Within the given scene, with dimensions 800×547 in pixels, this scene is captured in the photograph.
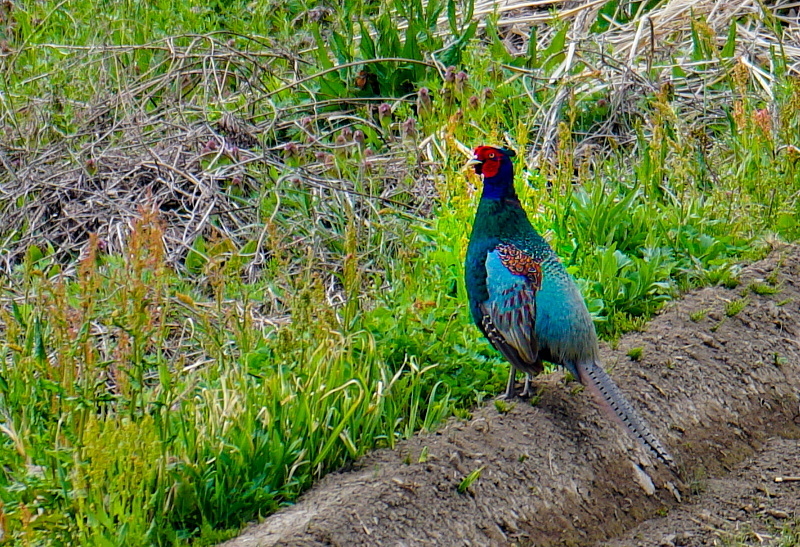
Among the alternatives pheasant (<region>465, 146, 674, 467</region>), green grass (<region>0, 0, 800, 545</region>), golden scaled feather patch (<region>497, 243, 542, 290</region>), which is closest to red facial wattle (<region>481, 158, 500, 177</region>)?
pheasant (<region>465, 146, 674, 467</region>)

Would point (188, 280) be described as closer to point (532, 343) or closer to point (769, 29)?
point (532, 343)

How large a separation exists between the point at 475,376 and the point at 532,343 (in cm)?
47

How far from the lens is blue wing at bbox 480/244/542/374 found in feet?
12.3

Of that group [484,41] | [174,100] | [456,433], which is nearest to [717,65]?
[484,41]

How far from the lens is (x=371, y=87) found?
654 cm

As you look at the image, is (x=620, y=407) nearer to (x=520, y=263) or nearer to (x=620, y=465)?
(x=620, y=465)

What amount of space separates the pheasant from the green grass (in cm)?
37

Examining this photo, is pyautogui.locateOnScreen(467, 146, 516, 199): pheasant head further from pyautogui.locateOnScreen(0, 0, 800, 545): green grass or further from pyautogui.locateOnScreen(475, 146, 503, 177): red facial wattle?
pyautogui.locateOnScreen(0, 0, 800, 545): green grass

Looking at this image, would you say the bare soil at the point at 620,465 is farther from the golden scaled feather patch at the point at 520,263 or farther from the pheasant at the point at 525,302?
the golden scaled feather patch at the point at 520,263

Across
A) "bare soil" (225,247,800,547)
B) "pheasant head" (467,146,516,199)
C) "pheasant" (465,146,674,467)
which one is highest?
"pheasant head" (467,146,516,199)

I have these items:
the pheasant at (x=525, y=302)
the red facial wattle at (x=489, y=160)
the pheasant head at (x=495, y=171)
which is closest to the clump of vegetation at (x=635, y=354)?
the pheasant at (x=525, y=302)

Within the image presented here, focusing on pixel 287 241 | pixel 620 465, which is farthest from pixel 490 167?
pixel 287 241

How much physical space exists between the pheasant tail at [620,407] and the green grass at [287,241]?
499 mm

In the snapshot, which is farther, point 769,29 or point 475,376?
point 769,29
